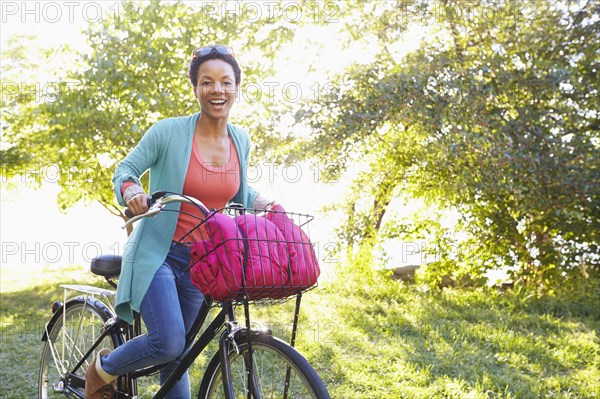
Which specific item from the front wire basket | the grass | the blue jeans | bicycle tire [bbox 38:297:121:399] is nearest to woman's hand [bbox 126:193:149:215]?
the front wire basket

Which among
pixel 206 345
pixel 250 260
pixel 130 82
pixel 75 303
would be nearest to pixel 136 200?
pixel 250 260

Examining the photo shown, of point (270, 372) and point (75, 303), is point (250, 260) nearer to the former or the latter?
point (270, 372)

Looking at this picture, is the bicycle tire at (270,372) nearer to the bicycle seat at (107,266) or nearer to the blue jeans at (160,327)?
the blue jeans at (160,327)

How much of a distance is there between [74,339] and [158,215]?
44.8 inches

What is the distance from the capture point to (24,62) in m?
9.77

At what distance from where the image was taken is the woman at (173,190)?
2.44 meters

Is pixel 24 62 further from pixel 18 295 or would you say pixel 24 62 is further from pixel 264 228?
pixel 264 228

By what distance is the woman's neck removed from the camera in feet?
8.86

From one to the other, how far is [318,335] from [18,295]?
16.6 feet

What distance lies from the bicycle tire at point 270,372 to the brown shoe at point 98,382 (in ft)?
1.54

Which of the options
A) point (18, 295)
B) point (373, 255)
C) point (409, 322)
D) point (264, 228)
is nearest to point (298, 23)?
point (373, 255)

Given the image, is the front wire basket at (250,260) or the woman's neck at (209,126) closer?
the front wire basket at (250,260)

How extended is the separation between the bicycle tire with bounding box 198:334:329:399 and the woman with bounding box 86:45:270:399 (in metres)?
0.18

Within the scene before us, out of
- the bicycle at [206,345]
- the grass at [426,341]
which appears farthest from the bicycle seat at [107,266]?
the grass at [426,341]
